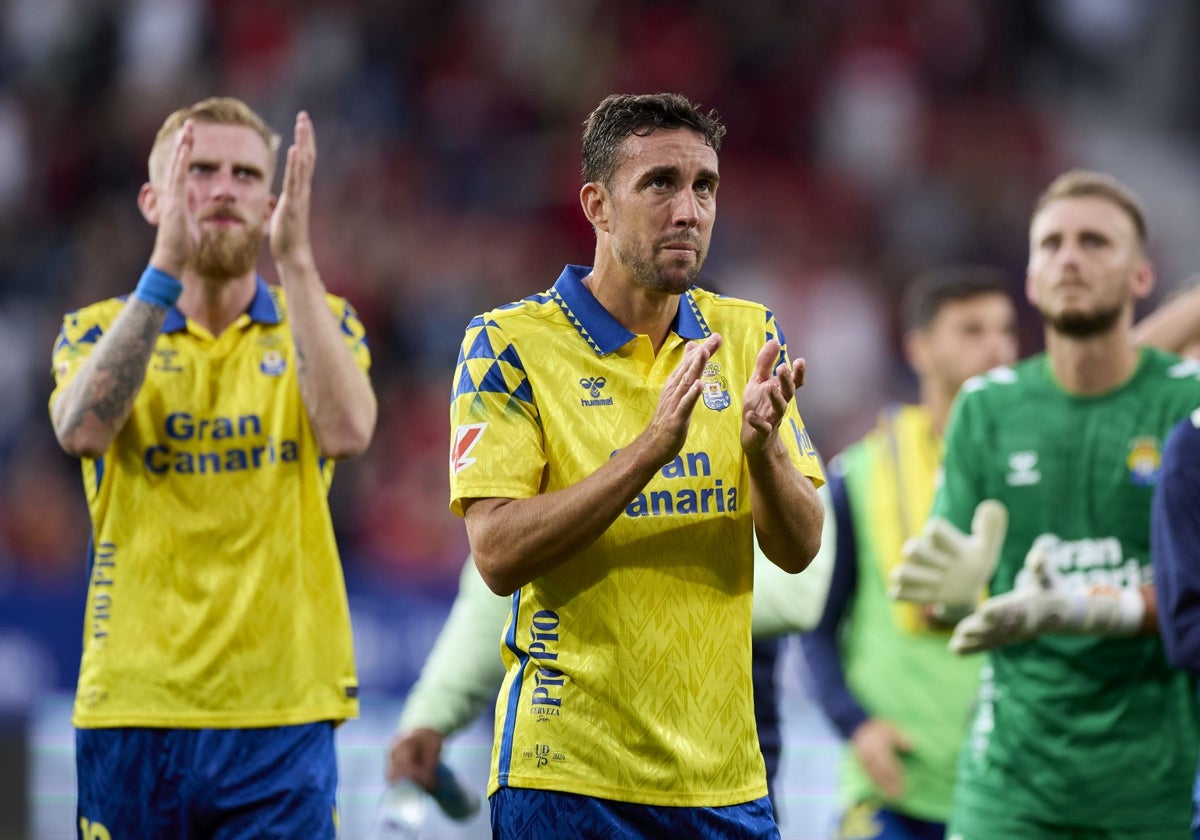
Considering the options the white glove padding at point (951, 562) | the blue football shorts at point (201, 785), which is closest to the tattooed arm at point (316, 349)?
the blue football shorts at point (201, 785)

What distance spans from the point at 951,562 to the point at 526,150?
11.7 m

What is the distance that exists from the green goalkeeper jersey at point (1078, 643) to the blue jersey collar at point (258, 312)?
2304mm

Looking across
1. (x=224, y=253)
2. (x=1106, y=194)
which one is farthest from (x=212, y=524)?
(x=1106, y=194)

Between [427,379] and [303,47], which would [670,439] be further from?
[303,47]

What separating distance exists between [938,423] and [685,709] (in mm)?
4013

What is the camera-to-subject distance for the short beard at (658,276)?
406cm

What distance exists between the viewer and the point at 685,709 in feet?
13.1

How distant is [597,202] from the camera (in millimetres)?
4230

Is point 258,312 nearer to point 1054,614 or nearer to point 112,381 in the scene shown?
point 112,381

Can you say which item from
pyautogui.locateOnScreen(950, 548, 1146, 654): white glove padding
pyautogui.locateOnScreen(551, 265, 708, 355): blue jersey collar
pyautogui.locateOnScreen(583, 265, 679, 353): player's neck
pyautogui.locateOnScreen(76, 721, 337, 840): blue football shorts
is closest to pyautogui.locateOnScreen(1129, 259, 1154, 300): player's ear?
pyautogui.locateOnScreen(950, 548, 1146, 654): white glove padding

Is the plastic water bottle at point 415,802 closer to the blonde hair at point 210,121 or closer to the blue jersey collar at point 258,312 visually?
the blue jersey collar at point 258,312

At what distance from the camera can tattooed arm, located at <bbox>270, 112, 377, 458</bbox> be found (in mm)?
5129

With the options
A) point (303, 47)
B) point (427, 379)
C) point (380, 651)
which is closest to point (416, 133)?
point (303, 47)

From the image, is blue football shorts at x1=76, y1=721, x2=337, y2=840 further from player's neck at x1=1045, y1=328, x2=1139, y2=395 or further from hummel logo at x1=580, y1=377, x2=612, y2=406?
player's neck at x1=1045, y1=328, x2=1139, y2=395
